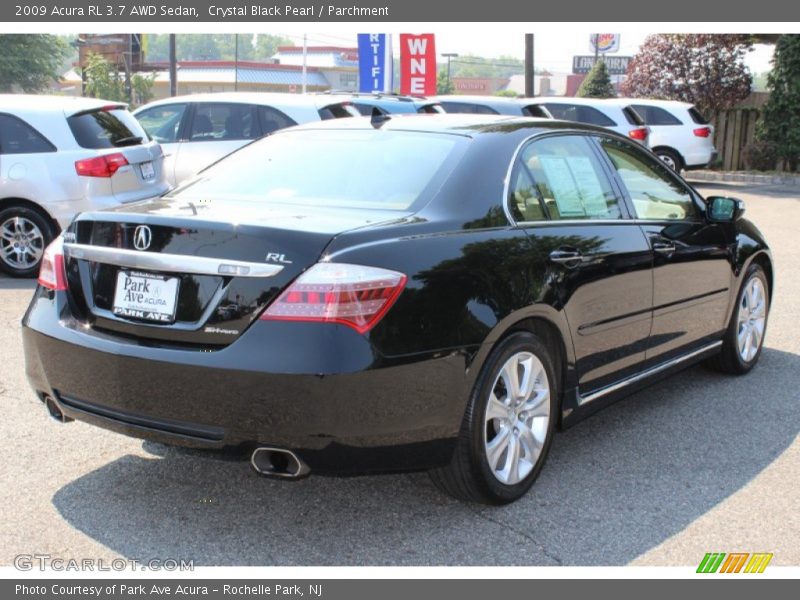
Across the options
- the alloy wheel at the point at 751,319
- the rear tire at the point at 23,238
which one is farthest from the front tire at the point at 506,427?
the rear tire at the point at 23,238

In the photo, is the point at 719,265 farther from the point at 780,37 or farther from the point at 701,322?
the point at 780,37

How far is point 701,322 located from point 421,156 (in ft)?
7.19

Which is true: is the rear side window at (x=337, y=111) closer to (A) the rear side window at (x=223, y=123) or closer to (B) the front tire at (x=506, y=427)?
(A) the rear side window at (x=223, y=123)

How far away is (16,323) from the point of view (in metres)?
7.36

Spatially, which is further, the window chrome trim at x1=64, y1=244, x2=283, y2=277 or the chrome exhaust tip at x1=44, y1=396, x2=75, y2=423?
the chrome exhaust tip at x1=44, y1=396, x2=75, y2=423

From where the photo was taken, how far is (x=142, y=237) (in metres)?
3.54

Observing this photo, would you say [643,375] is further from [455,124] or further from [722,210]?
[455,124]

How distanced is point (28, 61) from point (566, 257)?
74809mm

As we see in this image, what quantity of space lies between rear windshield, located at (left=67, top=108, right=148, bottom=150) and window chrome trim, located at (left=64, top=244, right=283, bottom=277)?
20.0ft

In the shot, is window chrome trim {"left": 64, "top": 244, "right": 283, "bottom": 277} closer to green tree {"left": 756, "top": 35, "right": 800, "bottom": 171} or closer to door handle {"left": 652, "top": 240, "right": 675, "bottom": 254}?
door handle {"left": 652, "top": 240, "right": 675, "bottom": 254}

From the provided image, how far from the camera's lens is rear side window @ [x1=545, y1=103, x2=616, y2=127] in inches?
721

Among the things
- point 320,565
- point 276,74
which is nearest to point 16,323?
point 320,565

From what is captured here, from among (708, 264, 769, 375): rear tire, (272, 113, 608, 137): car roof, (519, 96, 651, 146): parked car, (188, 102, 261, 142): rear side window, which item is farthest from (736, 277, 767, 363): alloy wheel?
(519, 96, 651, 146): parked car

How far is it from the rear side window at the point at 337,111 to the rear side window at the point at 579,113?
23.1 ft
